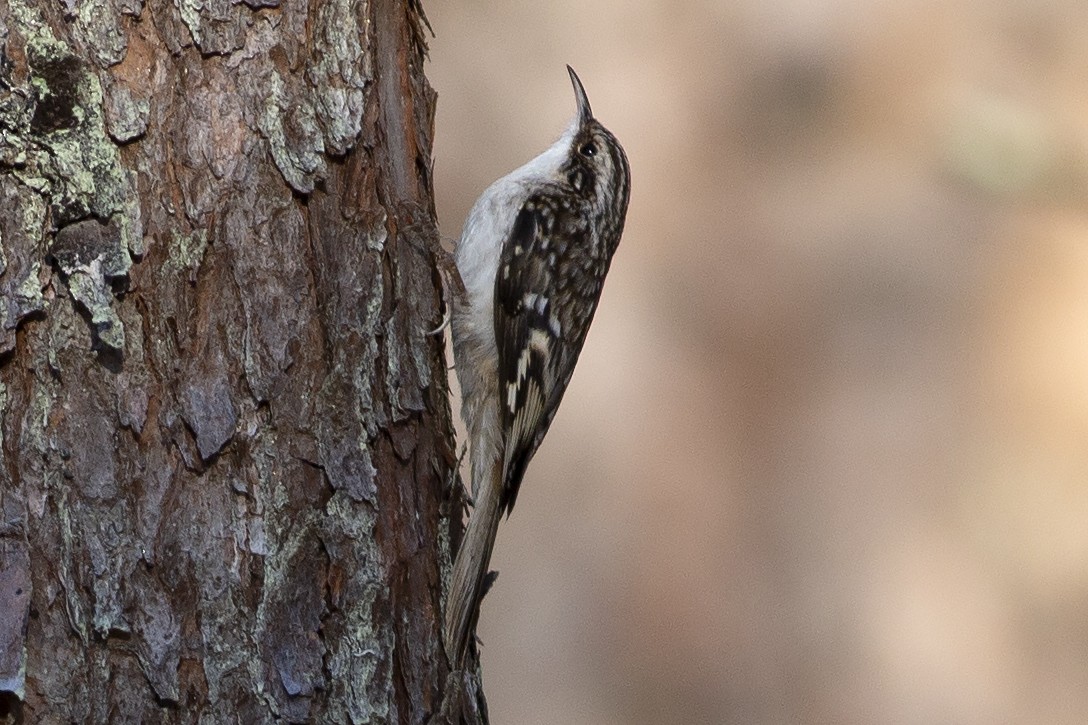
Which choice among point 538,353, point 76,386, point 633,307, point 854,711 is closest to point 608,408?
point 633,307

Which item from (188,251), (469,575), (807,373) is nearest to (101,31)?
(188,251)

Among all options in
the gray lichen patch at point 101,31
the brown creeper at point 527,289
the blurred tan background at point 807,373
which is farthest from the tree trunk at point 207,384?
the blurred tan background at point 807,373

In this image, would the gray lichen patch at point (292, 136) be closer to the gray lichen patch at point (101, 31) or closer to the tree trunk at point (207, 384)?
the tree trunk at point (207, 384)

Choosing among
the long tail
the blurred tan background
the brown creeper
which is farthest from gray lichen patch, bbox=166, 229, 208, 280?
the blurred tan background

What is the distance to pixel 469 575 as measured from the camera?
2.11 metres

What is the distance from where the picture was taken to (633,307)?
15.8ft

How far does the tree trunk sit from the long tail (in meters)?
0.04

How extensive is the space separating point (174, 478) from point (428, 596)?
1.41 ft

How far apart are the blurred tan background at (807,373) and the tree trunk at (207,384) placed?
2.78m

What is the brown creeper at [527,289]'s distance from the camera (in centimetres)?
276

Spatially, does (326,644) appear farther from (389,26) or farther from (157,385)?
(389,26)

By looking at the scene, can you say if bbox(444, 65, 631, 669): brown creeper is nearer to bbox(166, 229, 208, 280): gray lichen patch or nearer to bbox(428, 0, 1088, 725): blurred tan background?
bbox(166, 229, 208, 280): gray lichen patch

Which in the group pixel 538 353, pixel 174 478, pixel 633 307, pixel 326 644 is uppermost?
pixel 633 307

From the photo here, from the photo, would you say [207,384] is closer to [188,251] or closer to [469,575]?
[188,251]
